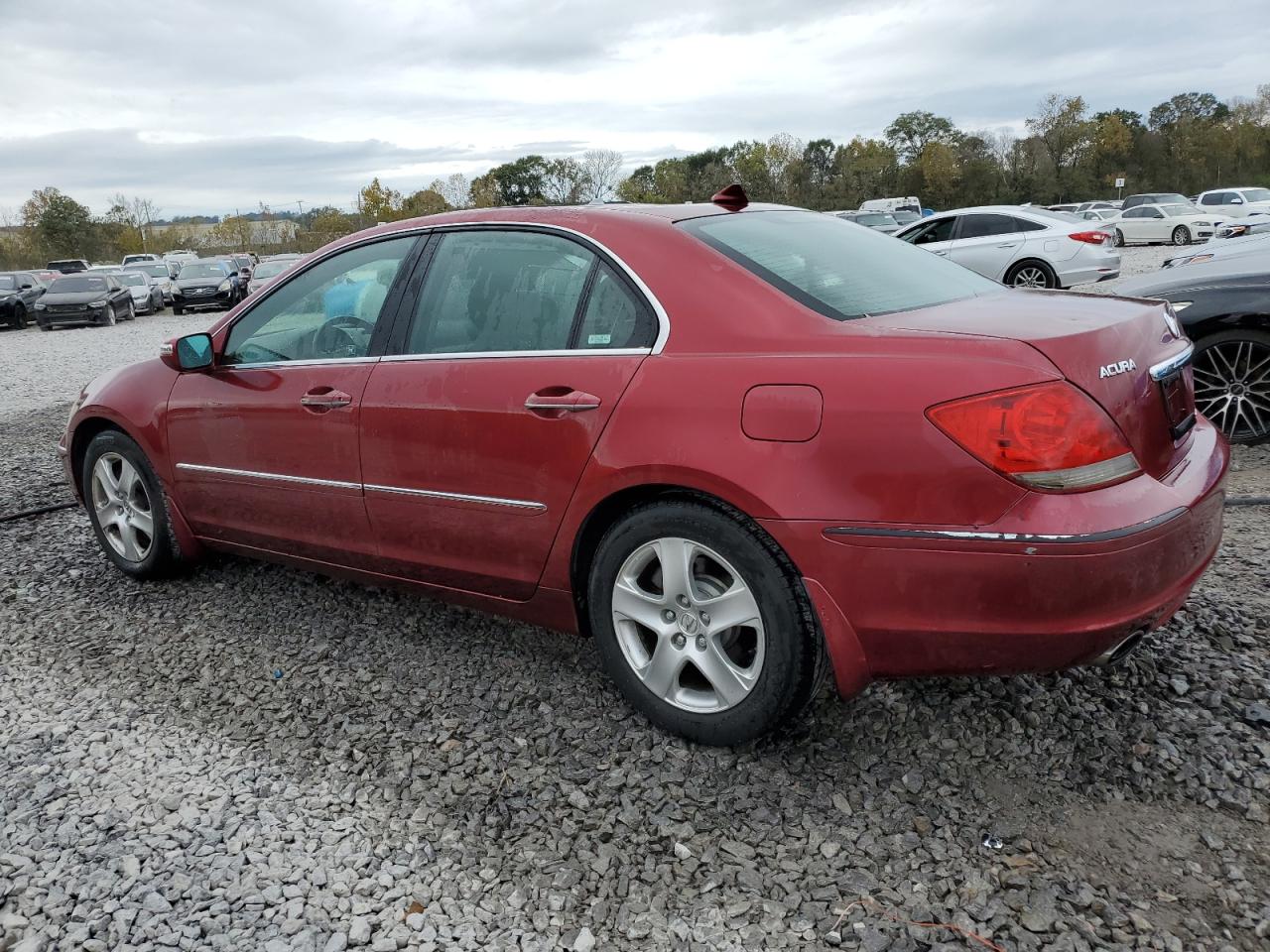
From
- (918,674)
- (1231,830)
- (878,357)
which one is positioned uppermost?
(878,357)

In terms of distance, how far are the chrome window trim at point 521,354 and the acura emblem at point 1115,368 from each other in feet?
3.84

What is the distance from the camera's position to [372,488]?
11.2 ft

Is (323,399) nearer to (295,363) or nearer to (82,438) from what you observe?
(295,363)

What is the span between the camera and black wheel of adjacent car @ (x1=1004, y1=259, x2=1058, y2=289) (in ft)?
45.3

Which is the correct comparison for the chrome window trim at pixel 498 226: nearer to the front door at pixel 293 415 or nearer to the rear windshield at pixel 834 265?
the front door at pixel 293 415

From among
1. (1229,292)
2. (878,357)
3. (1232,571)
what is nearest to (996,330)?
(878,357)

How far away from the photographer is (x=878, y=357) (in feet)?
7.86

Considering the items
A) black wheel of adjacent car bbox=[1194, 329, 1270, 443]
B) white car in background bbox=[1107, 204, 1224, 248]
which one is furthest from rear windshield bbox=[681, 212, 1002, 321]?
white car in background bbox=[1107, 204, 1224, 248]

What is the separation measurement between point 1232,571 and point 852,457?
241cm

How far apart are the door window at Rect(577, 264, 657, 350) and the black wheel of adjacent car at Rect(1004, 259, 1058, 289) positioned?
1232 cm

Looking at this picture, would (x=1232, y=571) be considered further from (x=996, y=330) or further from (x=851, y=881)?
(x=851, y=881)

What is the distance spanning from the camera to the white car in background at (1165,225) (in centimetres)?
2962

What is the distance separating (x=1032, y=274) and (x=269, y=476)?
12746 millimetres

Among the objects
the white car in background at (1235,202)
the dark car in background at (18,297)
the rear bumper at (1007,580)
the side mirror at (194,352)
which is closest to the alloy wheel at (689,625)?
the rear bumper at (1007,580)
